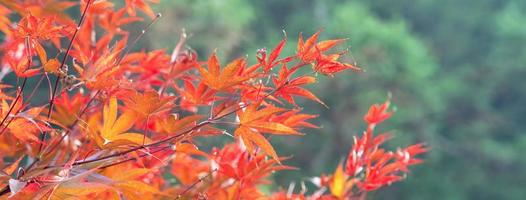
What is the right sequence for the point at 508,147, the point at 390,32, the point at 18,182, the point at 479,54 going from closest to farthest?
the point at 18,182 < the point at 390,32 < the point at 508,147 < the point at 479,54

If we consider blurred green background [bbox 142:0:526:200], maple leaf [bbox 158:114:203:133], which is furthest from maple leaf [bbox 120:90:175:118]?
blurred green background [bbox 142:0:526:200]

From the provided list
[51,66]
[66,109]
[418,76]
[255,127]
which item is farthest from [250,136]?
[418,76]

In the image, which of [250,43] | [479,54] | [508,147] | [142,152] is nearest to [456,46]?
[479,54]

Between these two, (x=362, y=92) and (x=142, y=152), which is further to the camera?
(x=362, y=92)

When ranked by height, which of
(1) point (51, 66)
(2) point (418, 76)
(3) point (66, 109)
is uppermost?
(1) point (51, 66)

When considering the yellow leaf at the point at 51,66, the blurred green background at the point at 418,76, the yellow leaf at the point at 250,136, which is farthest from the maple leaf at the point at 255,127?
the blurred green background at the point at 418,76

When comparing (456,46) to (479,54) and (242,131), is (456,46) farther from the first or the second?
(242,131)

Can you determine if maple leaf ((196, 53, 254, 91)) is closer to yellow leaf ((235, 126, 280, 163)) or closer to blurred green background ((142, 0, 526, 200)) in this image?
yellow leaf ((235, 126, 280, 163))

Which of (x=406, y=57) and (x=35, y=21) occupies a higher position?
(x=35, y=21)

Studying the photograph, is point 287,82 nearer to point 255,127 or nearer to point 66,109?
point 255,127
